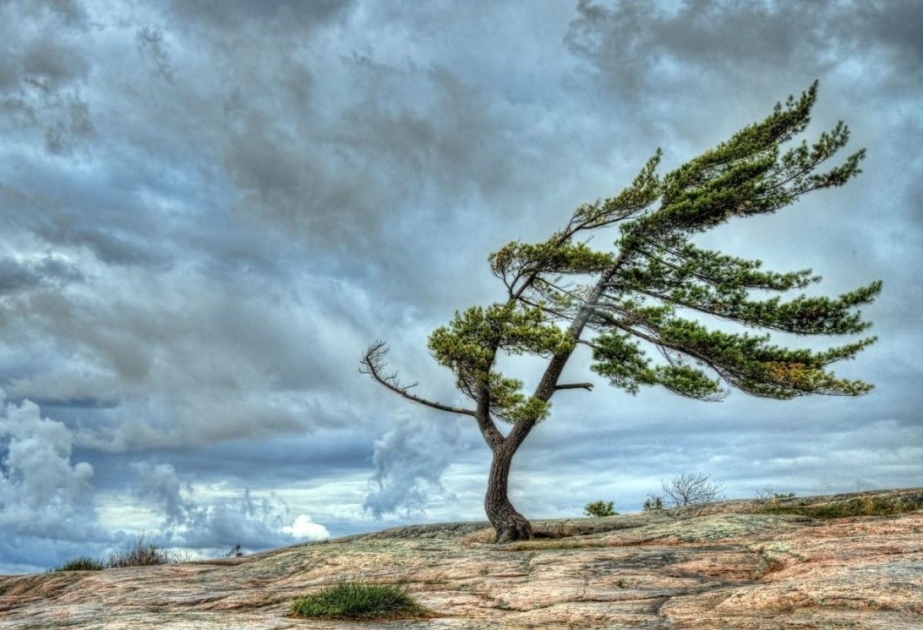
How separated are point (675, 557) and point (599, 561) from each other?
1417 millimetres

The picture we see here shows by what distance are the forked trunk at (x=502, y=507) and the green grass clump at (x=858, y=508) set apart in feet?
22.3

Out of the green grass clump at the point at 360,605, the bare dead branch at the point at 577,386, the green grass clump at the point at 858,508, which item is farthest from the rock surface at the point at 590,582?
the bare dead branch at the point at 577,386

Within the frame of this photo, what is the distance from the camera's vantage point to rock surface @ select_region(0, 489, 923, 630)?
9508 millimetres

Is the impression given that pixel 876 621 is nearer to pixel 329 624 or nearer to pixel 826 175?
pixel 329 624

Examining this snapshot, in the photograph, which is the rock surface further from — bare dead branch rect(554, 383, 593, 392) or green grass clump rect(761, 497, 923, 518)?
bare dead branch rect(554, 383, 593, 392)

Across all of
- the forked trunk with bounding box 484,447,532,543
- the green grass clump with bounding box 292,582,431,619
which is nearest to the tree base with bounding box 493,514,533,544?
the forked trunk with bounding box 484,447,532,543

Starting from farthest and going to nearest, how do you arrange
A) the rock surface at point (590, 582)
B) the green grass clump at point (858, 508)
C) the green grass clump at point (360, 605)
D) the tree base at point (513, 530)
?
the tree base at point (513, 530)
the green grass clump at point (858, 508)
the green grass clump at point (360, 605)
the rock surface at point (590, 582)

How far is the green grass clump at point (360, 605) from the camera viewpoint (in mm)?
10625

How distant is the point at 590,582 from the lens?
1212 cm

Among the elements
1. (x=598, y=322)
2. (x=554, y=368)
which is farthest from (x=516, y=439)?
(x=598, y=322)

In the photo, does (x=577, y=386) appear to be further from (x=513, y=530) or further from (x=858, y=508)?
A: (x=858, y=508)

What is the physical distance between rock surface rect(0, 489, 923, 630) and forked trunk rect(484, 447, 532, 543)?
3.96ft

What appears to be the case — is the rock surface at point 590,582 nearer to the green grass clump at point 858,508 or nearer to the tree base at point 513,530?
the green grass clump at point 858,508

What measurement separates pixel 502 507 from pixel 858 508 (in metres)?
9.78
